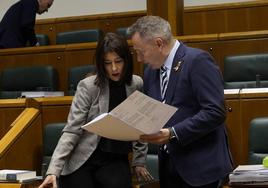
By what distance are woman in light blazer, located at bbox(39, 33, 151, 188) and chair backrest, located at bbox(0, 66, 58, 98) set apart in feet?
4.65

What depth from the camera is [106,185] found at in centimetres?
158

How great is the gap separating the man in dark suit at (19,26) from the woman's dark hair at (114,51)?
206 cm

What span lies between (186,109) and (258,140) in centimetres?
→ 54

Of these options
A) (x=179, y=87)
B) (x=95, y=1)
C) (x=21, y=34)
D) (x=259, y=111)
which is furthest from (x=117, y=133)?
(x=95, y=1)

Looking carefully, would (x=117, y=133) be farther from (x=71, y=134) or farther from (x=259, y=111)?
(x=259, y=111)

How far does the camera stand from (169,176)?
56.5 inches

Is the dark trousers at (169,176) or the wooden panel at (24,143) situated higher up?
the dark trousers at (169,176)

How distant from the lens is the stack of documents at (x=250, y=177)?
126 centimetres

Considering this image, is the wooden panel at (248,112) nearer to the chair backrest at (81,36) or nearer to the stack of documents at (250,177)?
the stack of documents at (250,177)

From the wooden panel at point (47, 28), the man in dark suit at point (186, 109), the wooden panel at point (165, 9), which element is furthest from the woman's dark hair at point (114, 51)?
the wooden panel at point (47, 28)

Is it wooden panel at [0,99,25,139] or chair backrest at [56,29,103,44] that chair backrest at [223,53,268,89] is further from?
chair backrest at [56,29,103,44]

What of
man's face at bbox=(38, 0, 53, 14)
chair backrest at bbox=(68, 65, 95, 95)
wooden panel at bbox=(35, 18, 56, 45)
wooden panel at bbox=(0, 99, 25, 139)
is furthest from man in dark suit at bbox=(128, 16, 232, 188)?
wooden panel at bbox=(35, 18, 56, 45)

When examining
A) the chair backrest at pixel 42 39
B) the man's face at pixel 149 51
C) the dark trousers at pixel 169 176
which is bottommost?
the dark trousers at pixel 169 176

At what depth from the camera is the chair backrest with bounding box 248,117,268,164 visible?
1.82 metres
